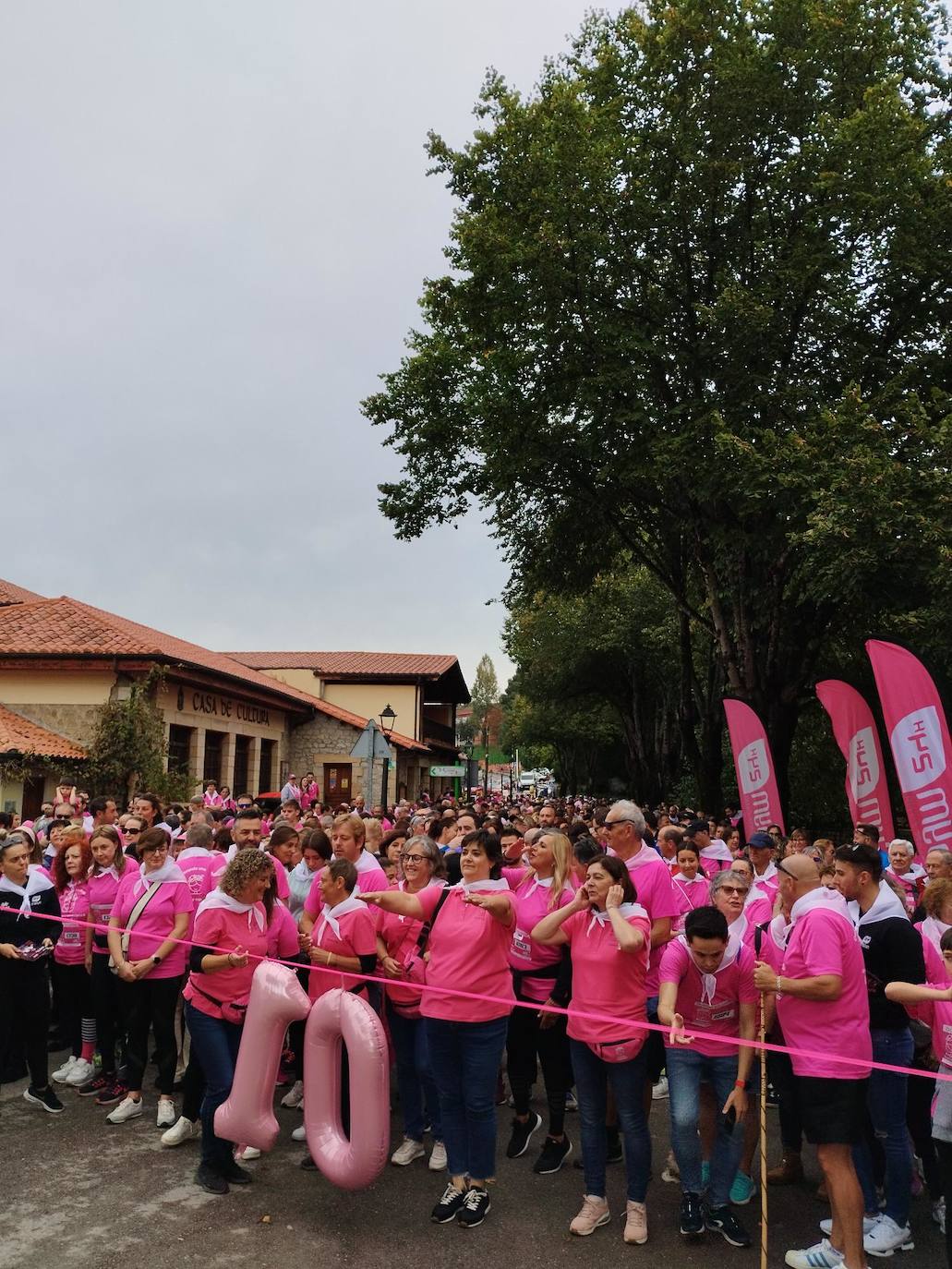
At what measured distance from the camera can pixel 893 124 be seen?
15.0 metres

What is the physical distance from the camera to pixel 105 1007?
6.33 meters

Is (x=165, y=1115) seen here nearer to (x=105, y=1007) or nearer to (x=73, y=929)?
(x=105, y=1007)

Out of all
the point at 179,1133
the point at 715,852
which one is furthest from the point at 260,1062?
the point at 715,852

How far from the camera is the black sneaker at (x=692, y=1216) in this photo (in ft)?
14.3

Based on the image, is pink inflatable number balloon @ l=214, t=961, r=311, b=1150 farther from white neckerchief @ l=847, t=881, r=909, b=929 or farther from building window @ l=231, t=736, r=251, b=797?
building window @ l=231, t=736, r=251, b=797

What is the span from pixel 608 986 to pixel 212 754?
22.4 meters

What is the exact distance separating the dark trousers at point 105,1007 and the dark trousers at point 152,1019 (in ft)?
1.10

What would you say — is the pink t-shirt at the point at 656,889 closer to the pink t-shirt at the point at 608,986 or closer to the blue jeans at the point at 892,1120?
the pink t-shirt at the point at 608,986

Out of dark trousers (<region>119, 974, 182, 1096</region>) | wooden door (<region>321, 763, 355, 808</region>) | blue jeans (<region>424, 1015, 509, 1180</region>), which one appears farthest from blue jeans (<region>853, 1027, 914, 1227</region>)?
wooden door (<region>321, 763, 355, 808</region>)

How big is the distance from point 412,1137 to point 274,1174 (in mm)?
789

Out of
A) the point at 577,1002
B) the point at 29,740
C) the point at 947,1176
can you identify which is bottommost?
the point at 947,1176

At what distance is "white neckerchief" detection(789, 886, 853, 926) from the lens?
4105mm

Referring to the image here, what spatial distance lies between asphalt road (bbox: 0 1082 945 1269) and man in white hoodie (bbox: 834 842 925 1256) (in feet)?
0.67

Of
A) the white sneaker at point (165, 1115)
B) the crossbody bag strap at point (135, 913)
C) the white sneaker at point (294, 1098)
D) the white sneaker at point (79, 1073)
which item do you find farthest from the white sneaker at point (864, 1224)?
the white sneaker at point (79, 1073)
